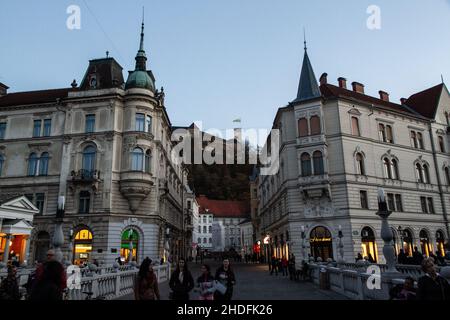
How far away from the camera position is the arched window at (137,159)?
110 ft

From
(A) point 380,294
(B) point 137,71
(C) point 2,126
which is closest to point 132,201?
(B) point 137,71

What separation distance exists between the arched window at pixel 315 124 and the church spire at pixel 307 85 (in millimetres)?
2475

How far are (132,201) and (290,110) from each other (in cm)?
2007

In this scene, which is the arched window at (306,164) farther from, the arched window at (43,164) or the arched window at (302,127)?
the arched window at (43,164)

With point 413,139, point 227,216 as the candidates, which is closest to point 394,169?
point 413,139

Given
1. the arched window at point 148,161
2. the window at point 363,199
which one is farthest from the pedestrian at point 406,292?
the arched window at point 148,161

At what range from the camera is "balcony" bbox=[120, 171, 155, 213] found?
32375mm

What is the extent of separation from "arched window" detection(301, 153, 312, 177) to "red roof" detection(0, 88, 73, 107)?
27.5m

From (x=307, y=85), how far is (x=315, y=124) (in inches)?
215

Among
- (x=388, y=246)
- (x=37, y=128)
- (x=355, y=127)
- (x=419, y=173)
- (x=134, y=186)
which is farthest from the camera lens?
(x=419, y=173)

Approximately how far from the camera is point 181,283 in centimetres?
871

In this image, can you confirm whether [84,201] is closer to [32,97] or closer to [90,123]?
[90,123]
